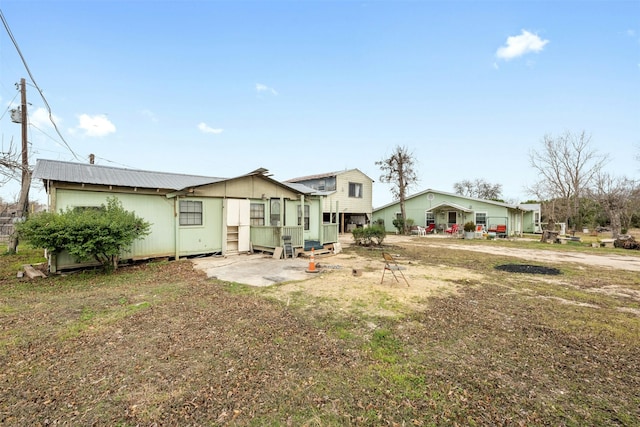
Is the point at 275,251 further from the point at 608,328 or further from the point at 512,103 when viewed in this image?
the point at 512,103

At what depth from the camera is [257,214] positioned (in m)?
12.5

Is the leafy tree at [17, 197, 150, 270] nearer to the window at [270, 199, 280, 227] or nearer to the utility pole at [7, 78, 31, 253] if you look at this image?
the window at [270, 199, 280, 227]

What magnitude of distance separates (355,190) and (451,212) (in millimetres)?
9475

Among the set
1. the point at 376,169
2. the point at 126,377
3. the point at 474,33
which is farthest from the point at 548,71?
the point at 126,377

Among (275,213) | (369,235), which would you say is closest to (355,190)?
(369,235)

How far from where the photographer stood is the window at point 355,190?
25.2 metres

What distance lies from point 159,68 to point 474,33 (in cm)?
1614

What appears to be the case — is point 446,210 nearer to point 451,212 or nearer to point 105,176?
point 451,212

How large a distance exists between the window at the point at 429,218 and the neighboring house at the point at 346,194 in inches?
217

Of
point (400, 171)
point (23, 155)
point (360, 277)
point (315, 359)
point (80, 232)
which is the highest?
point (400, 171)

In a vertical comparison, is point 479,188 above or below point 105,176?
above

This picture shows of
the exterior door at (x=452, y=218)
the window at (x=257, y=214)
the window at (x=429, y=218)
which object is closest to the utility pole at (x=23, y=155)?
the window at (x=257, y=214)

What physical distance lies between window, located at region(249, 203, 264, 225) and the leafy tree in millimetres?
4934

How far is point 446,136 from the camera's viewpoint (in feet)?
65.8
